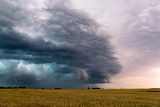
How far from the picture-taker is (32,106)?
27531 mm

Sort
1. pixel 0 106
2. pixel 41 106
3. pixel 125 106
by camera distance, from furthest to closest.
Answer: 1. pixel 125 106
2. pixel 41 106
3. pixel 0 106

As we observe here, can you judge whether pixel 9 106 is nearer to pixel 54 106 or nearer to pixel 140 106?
pixel 54 106

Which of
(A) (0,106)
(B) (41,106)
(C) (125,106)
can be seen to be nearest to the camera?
(A) (0,106)

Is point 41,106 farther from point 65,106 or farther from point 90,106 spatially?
point 90,106

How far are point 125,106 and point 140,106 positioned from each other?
8.33 ft

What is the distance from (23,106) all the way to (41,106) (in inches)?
82.7

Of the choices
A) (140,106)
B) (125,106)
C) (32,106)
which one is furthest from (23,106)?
(140,106)

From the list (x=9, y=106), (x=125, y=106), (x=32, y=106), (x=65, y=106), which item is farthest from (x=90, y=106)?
(x=9, y=106)

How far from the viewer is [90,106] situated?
96.5 feet

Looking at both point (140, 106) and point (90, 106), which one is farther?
point (140, 106)

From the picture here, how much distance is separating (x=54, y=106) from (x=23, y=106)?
3629 millimetres

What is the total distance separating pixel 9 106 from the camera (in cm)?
2625

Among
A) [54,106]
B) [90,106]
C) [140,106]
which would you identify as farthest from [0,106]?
[140,106]

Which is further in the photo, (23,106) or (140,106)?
(140,106)
